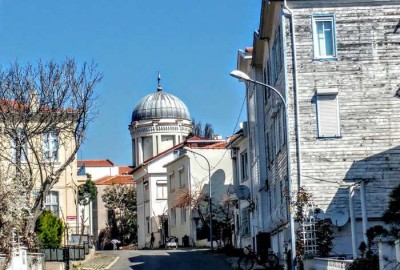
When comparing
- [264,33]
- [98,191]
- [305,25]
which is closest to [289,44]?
[305,25]

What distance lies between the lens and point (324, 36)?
32625mm

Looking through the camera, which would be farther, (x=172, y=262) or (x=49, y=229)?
(x=49, y=229)

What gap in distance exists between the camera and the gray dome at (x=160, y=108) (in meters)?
93.6

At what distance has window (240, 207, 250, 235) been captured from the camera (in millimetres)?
51938

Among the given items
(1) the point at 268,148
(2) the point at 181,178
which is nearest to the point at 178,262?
(1) the point at 268,148

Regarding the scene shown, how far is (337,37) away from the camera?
106 feet

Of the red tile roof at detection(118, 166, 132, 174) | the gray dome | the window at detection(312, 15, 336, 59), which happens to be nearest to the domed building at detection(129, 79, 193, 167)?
the gray dome

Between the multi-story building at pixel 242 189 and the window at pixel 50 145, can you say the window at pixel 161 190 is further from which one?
the window at pixel 50 145

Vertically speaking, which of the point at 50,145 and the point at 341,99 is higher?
the point at 50,145

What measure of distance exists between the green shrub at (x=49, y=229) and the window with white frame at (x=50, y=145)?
299 centimetres

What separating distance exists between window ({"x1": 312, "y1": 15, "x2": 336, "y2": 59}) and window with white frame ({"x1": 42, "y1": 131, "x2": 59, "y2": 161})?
17.6 m

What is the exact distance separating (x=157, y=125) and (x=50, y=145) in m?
45.4

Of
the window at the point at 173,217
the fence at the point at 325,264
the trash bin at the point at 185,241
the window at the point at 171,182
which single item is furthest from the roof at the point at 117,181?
the fence at the point at 325,264

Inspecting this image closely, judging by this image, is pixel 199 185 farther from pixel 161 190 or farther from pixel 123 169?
pixel 123 169
